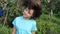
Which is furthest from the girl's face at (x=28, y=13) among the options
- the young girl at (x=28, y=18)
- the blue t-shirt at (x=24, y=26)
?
the blue t-shirt at (x=24, y=26)

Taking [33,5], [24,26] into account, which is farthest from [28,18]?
[33,5]

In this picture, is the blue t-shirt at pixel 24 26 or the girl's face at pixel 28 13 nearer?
the girl's face at pixel 28 13

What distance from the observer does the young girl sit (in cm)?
323

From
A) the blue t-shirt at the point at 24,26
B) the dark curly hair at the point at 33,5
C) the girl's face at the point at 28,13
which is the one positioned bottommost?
the blue t-shirt at the point at 24,26

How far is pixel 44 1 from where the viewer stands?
7566 millimetres

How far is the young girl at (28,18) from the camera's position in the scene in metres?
3.23

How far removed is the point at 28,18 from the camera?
11.0 ft

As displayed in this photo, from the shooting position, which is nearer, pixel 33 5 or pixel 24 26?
pixel 33 5

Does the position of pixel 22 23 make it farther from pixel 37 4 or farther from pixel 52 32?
pixel 52 32

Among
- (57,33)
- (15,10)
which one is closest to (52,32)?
(57,33)

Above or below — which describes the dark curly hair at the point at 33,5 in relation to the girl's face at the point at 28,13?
above

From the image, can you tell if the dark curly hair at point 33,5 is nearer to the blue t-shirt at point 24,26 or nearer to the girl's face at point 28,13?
the girl's face at point 28,13

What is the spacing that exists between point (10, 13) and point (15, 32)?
9.34ft

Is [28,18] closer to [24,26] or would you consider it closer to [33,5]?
[24,26]
